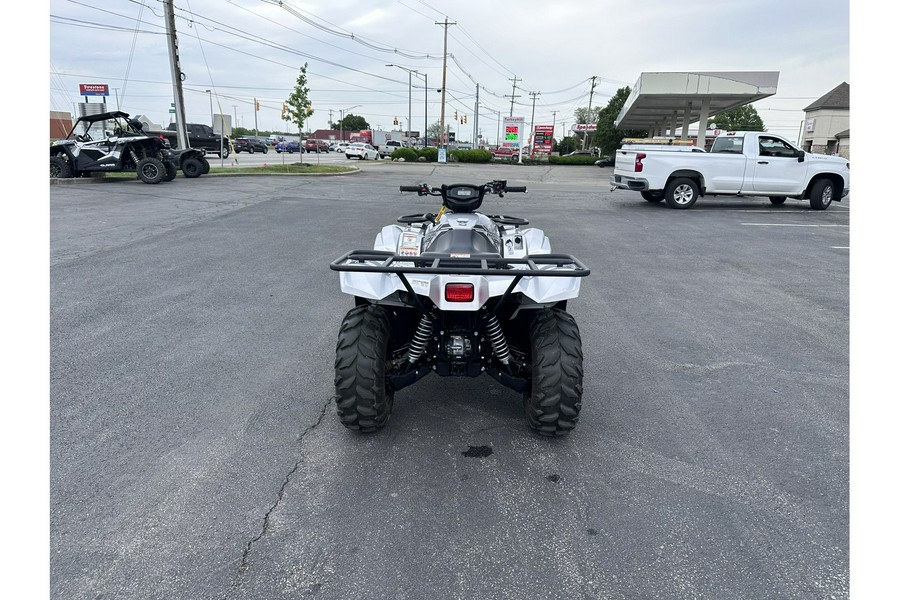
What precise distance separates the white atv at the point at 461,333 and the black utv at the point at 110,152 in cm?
1724

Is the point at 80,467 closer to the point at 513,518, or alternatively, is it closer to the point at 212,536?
the point at 212,536

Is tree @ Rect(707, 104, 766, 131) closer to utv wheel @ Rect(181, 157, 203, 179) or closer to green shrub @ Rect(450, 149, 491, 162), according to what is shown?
green shrub @ Rect(450, 149, 491, 162)

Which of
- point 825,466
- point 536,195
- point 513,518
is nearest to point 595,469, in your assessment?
point 513,518

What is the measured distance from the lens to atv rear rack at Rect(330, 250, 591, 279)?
2744 millimetres

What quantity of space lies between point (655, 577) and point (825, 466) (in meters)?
1.57

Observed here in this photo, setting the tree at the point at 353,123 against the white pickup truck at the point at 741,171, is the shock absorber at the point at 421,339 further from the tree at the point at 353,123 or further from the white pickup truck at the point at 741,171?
the tree at the point at 353,123

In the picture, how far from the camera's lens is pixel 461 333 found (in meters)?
3.33

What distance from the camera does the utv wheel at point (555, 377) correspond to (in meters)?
3.19

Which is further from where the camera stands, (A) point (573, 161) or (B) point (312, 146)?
(B) point (312, 146)

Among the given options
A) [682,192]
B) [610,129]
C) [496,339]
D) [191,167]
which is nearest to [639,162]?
[682,192]

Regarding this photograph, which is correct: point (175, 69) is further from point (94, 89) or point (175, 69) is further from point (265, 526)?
point (265, 526)

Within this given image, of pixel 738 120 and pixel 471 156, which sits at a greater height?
pixel 738 120

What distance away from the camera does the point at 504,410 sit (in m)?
3.84

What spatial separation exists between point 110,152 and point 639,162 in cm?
1605
